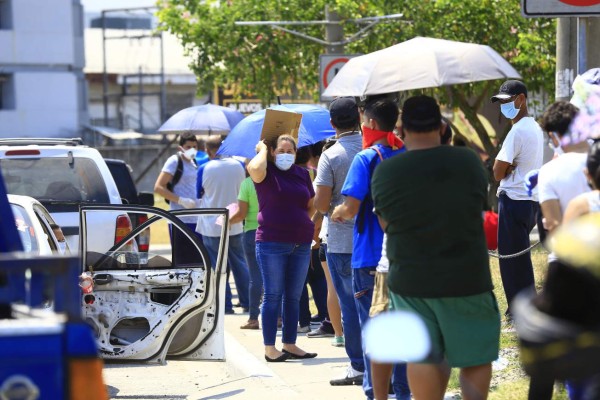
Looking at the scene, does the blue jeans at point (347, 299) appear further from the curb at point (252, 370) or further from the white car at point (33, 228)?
the white car at point (33, 228)

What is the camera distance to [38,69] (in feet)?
163

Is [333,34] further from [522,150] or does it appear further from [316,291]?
[522,150]

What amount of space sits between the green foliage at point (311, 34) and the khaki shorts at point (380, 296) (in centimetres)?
1496

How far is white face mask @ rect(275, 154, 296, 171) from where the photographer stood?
29.3 feet

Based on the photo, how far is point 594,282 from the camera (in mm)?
3885

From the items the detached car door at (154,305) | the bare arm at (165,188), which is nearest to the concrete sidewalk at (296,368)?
the detached car door at (154,305)

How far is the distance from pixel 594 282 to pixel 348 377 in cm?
438

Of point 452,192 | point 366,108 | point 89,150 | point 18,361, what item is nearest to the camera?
point 18,361

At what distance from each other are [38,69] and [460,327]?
4614 centimetres

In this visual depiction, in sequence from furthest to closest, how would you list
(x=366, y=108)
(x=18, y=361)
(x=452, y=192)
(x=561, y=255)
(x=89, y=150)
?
(x=89, y=150), (x=366, y=108), (x=452, y=192), (x=561, y=255), (x=18, y=361)

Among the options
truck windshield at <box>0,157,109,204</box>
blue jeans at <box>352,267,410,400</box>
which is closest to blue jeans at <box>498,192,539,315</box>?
blue jeans at <box>352,267,410,400</box>

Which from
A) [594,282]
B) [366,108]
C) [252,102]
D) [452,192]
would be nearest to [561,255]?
[594,282]

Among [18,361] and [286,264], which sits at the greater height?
[18,361]

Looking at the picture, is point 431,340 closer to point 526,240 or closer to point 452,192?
point 452,192
